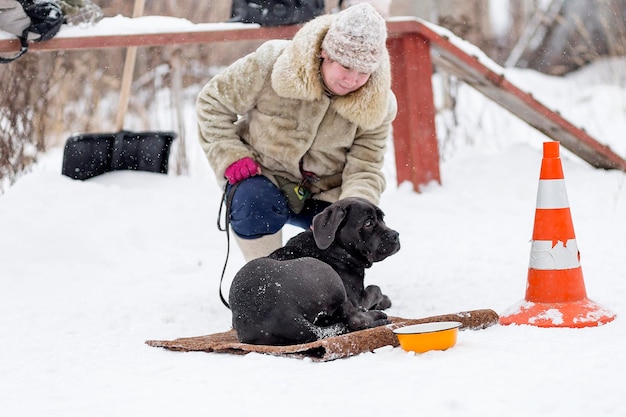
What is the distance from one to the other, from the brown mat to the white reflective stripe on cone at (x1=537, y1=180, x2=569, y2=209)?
52 centimetres

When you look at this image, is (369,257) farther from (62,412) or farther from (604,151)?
(604,151)

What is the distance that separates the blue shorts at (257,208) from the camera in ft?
13.6

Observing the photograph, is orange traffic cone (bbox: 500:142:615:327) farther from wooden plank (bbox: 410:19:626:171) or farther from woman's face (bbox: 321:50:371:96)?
wooden plank (bbox: 410:19:626:171)

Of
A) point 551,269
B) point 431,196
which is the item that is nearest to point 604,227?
point 431,196

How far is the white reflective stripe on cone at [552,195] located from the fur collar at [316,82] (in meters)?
0.95

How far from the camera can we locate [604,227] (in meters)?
5.65

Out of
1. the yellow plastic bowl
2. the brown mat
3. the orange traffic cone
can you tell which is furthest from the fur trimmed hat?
the yellow plastic bowl

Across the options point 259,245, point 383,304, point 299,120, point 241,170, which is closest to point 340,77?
point 299,120

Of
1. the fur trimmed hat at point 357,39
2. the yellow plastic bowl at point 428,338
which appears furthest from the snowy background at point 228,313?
the fur trimmed hat at point 357,39

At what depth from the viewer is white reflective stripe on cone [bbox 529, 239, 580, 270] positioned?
11.2 feet

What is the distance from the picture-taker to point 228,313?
4270mm

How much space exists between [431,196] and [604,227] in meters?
1.39

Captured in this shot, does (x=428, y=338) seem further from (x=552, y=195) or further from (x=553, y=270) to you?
(x=552, y=195)

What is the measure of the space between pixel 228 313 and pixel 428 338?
1.70 meters
